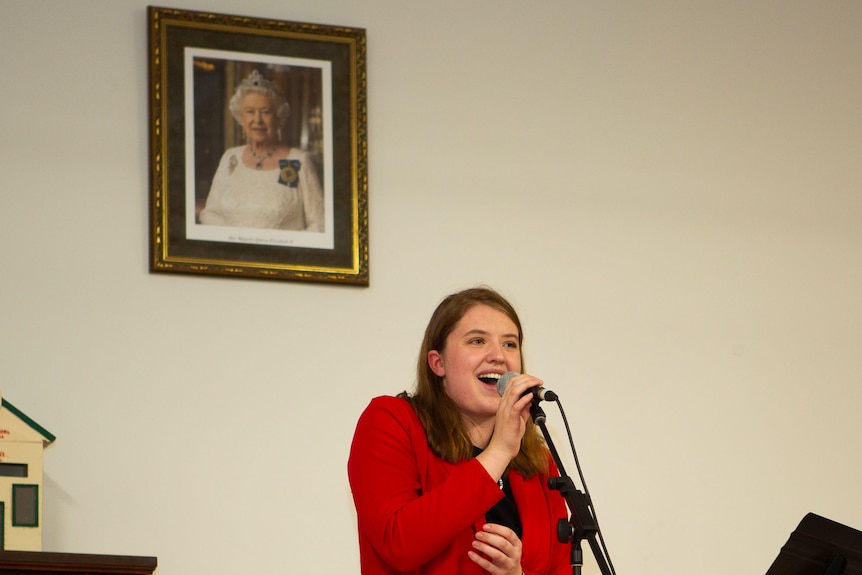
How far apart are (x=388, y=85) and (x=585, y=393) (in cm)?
118

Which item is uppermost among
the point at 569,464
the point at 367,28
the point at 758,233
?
the point at 367,28

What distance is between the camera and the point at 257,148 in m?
3.78

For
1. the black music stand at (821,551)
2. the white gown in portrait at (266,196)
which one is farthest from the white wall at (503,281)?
the black music stand at (821,551)

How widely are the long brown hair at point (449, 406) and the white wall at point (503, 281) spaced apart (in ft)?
2.84

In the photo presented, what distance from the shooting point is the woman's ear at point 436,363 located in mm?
2910

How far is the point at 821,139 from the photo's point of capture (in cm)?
445

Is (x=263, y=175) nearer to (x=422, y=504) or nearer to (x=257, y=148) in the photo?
(x=257, y=148)

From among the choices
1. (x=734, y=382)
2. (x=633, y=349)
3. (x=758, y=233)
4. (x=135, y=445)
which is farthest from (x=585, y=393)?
(x=135, y=445)

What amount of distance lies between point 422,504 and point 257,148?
160 centimetres

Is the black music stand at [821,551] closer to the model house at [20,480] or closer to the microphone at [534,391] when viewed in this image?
the microphone at [534,391]

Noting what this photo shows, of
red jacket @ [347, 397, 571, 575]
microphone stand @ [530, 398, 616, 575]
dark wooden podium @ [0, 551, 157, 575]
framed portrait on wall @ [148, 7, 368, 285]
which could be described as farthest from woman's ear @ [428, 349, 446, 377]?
framed portrait on wall @ [148, 7, 368, 285]

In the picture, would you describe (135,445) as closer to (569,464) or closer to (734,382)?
(569,464)

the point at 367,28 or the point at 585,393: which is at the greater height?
the point at 367,28

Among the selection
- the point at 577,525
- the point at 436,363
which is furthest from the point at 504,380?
the point at 577,525
